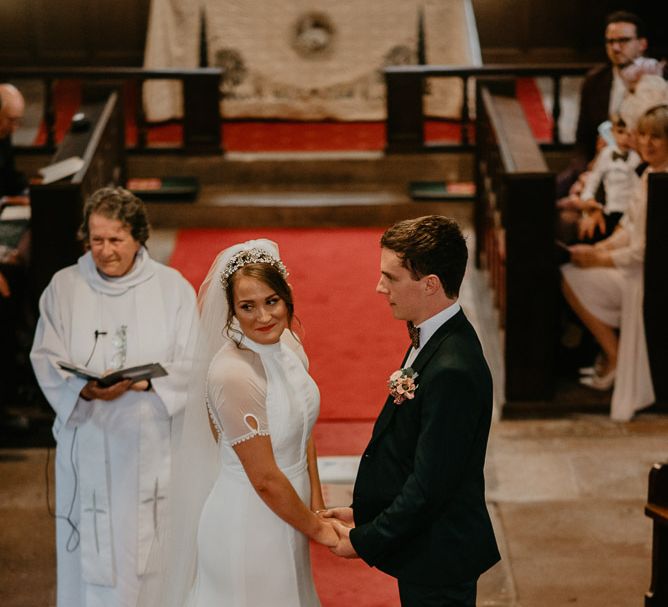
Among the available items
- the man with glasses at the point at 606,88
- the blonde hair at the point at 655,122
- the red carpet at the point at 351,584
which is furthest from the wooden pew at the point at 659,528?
the man with glasses at the point at 606,88

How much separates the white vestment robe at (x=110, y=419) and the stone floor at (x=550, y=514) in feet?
1.77

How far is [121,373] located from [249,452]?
4.08 ft

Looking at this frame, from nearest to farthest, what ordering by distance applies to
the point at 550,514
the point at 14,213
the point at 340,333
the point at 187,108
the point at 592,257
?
1. the point at 550,514
2. the point at 592,257
3. the point at 14,213
4. the point at 340,333
5. the point at 187,108

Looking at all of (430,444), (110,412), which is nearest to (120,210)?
(110,412)

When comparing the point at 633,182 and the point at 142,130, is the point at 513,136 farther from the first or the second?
the point at 142,130

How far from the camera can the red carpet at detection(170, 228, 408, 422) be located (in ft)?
23.1

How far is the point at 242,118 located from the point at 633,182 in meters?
4.54

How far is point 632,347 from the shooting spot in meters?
6.75

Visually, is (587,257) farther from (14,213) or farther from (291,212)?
(14,213)

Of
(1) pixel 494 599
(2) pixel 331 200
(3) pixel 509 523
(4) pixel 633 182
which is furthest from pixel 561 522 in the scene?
(2) pixel 331 200

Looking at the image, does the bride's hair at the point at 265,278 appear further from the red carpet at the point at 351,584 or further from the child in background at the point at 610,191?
the child in background at the point at 610,191

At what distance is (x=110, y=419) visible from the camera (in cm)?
495

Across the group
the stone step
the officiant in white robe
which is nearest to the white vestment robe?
the officiant in white robe

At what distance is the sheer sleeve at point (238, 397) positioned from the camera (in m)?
3.68
